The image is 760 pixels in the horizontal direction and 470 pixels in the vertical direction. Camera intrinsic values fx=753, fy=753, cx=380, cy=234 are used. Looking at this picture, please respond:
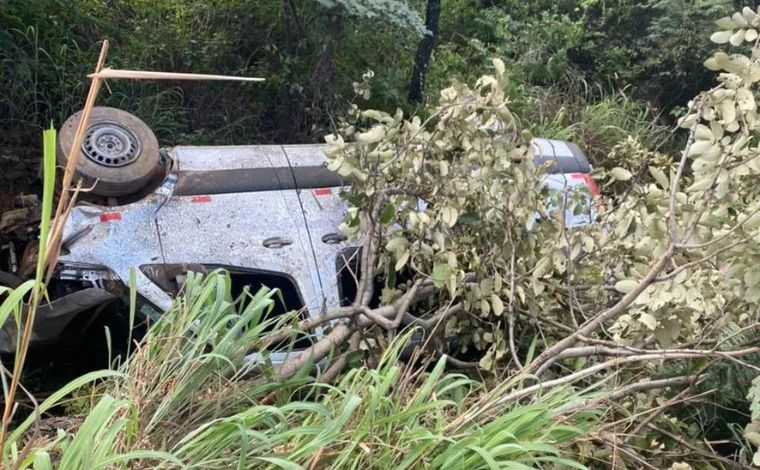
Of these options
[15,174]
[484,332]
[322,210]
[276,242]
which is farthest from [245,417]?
[15,174]

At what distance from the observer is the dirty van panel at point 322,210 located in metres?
4.11

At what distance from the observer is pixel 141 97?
6391 mm

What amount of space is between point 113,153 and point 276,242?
101 cm

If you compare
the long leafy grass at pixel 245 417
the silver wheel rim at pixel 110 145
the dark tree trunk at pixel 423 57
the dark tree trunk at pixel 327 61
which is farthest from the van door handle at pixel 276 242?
the dark tree trunk at pixel 423 57

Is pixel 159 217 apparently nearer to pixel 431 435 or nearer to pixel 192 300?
pixel 192 300

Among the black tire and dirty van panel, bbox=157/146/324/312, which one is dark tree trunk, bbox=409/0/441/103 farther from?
the black tire

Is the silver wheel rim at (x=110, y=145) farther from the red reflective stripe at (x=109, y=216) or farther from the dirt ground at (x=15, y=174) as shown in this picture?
the dirt ground at (x=15, y=174)

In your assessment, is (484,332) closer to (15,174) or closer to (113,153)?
(113,153)

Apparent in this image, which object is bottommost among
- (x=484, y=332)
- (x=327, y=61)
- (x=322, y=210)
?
(x=484, y=332)

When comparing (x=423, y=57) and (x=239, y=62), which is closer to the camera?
(x=239, y=62)

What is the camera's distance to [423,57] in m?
7.18

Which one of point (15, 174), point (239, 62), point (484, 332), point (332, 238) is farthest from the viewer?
point (239, 62)

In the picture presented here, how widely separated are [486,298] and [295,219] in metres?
1.46

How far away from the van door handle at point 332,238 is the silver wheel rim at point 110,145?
3.72 ft
